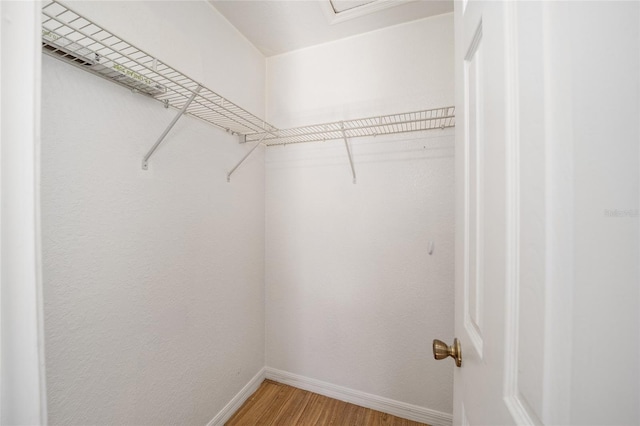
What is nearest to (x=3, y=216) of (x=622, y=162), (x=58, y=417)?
(x=622, y=162)

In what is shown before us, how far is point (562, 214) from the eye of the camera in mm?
276

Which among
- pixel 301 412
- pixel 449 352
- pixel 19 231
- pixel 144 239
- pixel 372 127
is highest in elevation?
pixel 372 127

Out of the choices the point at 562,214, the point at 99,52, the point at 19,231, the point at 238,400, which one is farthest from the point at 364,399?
the point at 99,52

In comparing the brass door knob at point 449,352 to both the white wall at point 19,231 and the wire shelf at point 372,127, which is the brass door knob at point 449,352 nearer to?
the white wall at point 19,231

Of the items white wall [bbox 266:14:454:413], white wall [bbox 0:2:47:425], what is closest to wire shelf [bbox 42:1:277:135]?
white wall [bbox 0:2:47:425]

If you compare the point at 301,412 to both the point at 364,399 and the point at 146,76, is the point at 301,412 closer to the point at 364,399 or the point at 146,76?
the point at 364,399

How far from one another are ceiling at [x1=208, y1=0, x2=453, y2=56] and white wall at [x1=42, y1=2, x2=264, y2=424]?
136mm

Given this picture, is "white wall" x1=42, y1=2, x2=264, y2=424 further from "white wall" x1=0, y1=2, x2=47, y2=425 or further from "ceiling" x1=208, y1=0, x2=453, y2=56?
"white wall" x1=0, y1=2, x2=47, y2=425

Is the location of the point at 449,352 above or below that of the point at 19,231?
below

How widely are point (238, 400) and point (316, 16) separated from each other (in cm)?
241

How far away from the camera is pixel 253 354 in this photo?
Result: 5.47 feet

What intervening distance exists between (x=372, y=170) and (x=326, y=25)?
934 millimetres

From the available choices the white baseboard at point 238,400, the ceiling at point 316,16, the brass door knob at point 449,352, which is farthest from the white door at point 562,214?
the white baseboard at point 238,400

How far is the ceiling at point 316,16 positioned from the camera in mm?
1305
